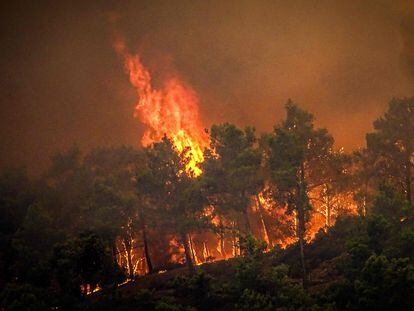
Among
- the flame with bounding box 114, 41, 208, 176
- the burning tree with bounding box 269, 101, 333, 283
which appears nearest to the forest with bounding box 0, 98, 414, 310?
the burning tree with bounding box 269, 101, 333, 283

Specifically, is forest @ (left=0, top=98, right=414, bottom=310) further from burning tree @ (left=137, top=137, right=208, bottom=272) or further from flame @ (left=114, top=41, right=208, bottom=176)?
flame @ (left=114, top=41, right=208, bottom=176)

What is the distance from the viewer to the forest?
1980cm

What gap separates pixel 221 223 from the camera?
120ft

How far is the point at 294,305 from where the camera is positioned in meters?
17.7

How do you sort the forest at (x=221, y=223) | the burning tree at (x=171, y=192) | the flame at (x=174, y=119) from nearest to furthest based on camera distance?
the forest at (x=221, y=223)
the burning tree at (x=171, y=192)
the flame at (x=174, y=119)

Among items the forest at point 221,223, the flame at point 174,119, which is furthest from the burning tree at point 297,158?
the flame at point 174,119

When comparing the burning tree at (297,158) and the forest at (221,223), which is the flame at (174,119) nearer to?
the forest at (221,223)

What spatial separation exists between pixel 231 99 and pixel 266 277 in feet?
419

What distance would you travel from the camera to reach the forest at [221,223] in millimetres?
19797

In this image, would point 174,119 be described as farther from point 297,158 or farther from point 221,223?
point 297,158

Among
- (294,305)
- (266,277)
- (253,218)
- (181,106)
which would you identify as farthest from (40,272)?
(181,106)

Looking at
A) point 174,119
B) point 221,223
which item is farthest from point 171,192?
point 174,119

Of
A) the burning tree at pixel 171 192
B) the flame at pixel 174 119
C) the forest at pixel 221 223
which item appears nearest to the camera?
the forest at pixel 221 223

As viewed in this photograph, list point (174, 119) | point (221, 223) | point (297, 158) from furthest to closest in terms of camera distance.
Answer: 1. point (174, 119)
2. point (221, 223)
3. point (297, 158)
